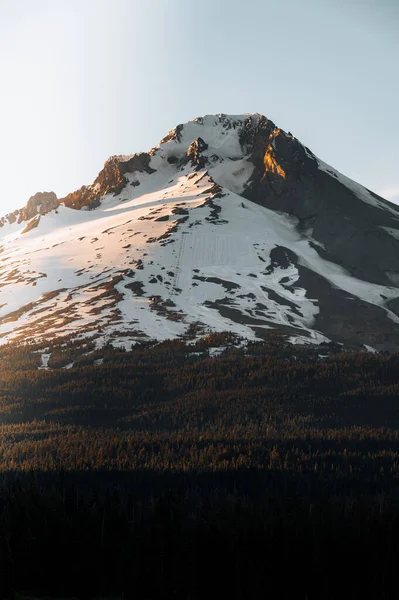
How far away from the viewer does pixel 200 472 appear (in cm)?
12438

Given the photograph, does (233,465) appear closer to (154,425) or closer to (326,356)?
(154,425)

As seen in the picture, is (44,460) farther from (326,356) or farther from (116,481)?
(326,356)

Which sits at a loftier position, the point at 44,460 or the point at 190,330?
the point at 190,330

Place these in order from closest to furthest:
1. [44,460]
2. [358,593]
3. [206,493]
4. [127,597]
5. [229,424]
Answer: [127,597], [358,593], [206,493], [44,460], [229,424]

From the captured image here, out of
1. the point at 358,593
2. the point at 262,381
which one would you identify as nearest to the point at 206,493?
the point at 358,593

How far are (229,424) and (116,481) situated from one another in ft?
153

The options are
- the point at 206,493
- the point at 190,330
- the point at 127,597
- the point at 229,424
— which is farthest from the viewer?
the point at 190,330

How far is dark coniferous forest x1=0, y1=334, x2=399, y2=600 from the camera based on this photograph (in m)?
77.8

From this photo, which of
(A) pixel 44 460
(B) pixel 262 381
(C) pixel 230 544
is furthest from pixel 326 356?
(C) pixel 230 544

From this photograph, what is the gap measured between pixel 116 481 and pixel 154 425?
42.0 meters

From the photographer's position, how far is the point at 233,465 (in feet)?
416

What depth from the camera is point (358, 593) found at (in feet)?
257

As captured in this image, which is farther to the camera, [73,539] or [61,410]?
[61,410]

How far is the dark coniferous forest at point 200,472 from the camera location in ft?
255
